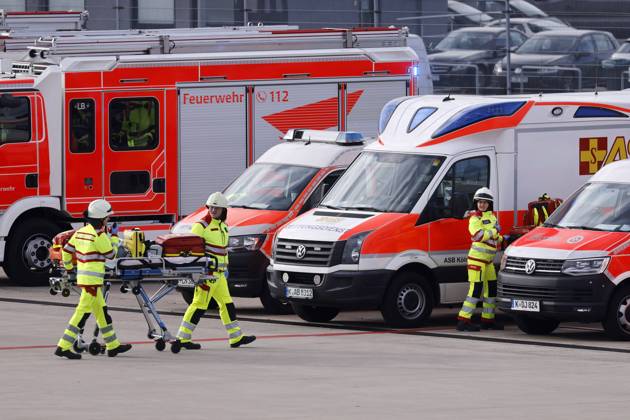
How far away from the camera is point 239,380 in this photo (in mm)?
14852

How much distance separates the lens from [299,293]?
1898 centimetres

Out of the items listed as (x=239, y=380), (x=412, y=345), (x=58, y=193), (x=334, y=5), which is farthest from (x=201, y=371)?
(x=334, y=5)

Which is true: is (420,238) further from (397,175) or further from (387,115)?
(387,115)

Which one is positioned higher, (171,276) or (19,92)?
(19,92)

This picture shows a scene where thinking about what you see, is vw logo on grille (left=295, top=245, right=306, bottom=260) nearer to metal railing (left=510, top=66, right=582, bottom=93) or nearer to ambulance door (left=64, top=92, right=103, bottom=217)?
ambulance door (left=64, top=92, right=103, bottom=217)

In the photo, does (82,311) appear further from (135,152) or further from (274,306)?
(135,152)

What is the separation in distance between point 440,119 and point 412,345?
3.32 m

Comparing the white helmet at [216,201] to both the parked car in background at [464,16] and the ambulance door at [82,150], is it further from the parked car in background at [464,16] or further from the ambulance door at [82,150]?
the parked car in background at [464,16]

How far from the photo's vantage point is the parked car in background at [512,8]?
30702 millimetres

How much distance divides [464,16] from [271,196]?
1142 centimetres

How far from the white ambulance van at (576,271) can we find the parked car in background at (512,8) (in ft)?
36.3

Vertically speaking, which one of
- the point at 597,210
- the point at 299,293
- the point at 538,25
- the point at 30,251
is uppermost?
the point at 538,25

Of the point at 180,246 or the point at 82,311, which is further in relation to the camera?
the point at 180,246

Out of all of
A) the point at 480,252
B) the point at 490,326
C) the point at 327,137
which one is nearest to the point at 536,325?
the point at 490,326
